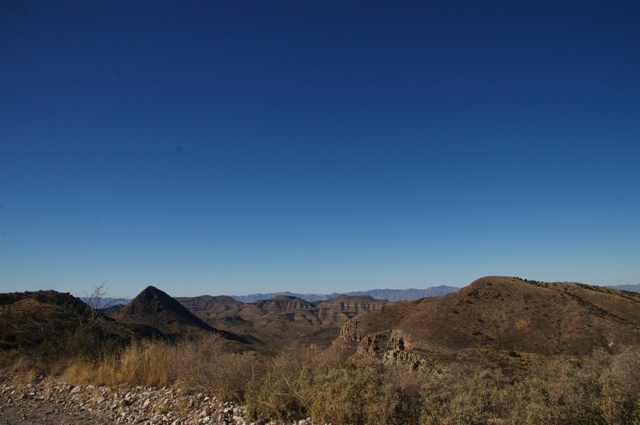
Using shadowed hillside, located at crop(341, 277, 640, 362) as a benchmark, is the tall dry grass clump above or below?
above

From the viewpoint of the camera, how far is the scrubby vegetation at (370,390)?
17.8ft

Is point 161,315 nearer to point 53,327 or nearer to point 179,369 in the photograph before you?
point 53,327

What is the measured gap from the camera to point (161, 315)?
97.8 metres

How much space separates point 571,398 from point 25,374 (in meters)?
14.0

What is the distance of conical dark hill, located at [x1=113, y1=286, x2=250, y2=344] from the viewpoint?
89.4 metres

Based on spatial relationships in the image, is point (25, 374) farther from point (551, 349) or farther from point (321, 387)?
point (551, 349)

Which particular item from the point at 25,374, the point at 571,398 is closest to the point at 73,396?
the point at 25,374

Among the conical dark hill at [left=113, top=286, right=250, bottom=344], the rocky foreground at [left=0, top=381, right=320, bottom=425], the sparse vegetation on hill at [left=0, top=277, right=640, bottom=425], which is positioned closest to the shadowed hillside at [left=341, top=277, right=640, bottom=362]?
the sparse vegetation on hill at [left=0, top=277, right=640, bottom=425]

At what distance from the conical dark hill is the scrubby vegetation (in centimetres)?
8295

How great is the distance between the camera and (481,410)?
19.2ft

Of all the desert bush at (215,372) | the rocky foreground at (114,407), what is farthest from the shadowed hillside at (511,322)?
the rocky foreground at (114,407)

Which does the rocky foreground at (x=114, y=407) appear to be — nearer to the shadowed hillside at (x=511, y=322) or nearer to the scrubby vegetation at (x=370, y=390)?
the scrubby vegetation at (x=370, y=390)

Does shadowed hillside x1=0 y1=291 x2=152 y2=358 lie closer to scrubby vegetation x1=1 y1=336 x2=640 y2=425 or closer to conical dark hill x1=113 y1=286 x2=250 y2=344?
scrubby vegetation x1=1 y1=336 x2=640 y2=425

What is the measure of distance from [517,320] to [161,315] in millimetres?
88642
